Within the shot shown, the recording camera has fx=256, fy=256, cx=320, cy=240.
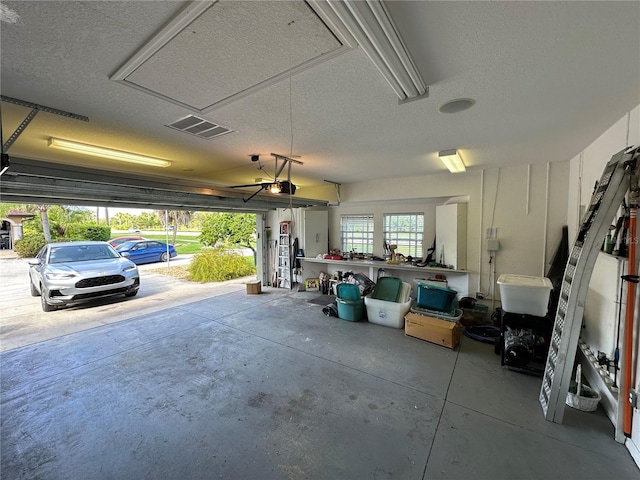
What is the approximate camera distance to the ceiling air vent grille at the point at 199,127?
8.04 feet

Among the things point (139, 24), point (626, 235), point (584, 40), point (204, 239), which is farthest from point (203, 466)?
point (204, 239)

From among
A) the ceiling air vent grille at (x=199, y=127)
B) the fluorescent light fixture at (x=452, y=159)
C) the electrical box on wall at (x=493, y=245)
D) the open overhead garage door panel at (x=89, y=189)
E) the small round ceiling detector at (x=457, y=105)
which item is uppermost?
the ceiling air vent grille at (x=199, y=127)

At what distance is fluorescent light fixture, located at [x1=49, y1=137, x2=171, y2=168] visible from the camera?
303cm

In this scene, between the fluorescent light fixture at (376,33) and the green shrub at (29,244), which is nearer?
the fluorescent light fixture at (376,33)

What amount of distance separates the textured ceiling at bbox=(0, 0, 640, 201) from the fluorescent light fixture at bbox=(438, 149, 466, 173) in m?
0.31

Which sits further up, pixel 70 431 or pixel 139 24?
pixel 139 24

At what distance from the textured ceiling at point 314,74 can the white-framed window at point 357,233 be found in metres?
3.52

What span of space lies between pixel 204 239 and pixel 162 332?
7.26 m

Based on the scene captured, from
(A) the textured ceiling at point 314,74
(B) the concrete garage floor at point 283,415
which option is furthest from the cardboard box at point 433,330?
(A) the textured ceiling at point 314,74

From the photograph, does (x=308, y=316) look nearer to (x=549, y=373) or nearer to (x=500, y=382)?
(x=500, y=382)

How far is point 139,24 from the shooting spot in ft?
4.20

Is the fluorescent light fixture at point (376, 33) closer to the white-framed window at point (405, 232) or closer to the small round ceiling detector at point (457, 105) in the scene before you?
the small round ceiling detector at point (457, 105)

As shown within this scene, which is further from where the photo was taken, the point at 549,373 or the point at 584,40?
the point at 549,373

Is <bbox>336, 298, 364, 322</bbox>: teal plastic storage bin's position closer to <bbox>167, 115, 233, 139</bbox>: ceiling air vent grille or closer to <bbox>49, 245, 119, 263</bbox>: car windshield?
<bbox>167, 115, 233, 139</bbox>: ceiling air vent grille
